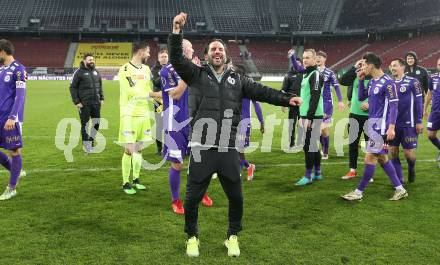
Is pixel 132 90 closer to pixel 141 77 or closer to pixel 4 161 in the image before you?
pixel 141 77

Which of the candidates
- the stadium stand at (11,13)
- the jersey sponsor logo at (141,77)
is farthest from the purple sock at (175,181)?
the stadium stand at (11,13)

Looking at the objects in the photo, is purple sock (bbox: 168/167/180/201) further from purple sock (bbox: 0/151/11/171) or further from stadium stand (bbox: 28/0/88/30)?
stadium stand (bbox: 28/0/88/30)

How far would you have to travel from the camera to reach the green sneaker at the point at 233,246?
15.2 feet

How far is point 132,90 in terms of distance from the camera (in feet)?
22.9

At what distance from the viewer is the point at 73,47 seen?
60406 mm

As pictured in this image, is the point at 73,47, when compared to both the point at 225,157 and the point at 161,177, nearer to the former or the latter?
the point at 161,177

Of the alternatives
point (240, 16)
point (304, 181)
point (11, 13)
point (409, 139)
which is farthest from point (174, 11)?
point (409, 139)

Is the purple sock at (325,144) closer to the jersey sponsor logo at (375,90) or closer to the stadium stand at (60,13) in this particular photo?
the jersey sponsor logo at (375,90)

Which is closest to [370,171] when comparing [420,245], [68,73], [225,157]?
[420,245]

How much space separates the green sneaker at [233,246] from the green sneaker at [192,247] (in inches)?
13.6

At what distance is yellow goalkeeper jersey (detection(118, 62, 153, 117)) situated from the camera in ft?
22.7

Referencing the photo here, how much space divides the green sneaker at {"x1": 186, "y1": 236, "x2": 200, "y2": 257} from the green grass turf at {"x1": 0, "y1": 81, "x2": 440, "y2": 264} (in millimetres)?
83

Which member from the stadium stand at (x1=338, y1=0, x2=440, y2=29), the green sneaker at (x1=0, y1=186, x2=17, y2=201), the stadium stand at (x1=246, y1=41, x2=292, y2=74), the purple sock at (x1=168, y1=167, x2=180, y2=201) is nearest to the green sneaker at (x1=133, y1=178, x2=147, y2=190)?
the purple sock at (x1=168, y1=167, x2=180, y2=201)

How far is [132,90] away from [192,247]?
324 cm
